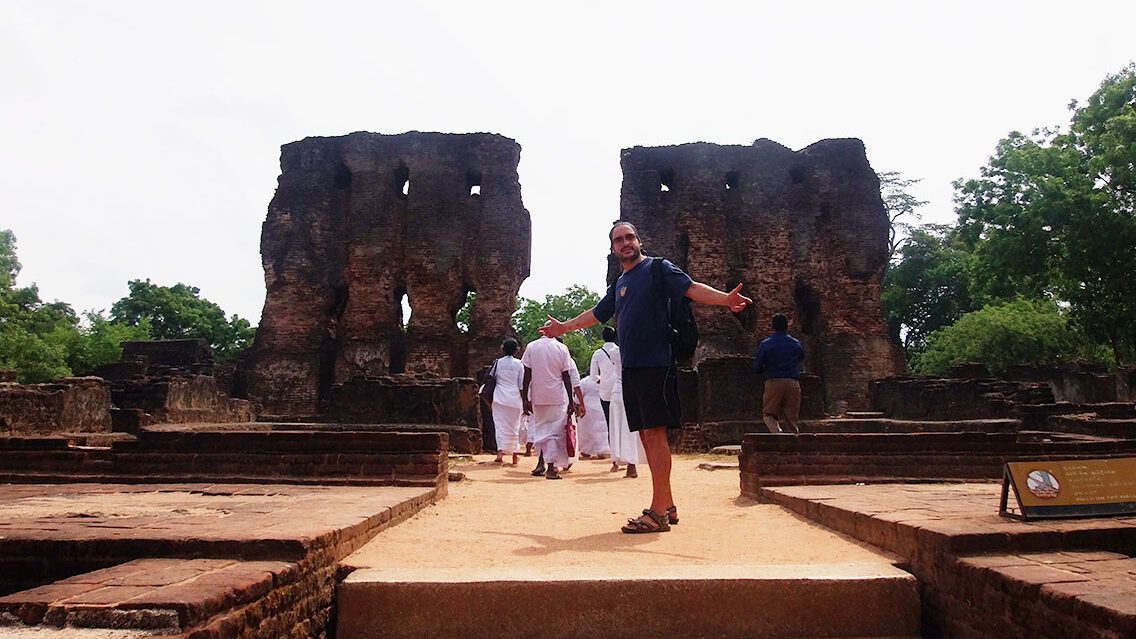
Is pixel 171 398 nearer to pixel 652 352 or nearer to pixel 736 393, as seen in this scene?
pixel 736 393

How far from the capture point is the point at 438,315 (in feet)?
79.0

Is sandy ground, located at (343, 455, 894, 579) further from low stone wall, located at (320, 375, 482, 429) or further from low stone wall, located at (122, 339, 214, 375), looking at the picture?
low stone wall, located at (122, 339, 214, 375)

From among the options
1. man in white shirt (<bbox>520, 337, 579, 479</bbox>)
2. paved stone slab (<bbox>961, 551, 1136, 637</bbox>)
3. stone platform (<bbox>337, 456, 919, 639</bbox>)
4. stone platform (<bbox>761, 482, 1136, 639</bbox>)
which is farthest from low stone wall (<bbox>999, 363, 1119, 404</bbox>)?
stone platform (<bbox>337, 456, 919, 639</bbox>)

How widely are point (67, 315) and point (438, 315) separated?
36.5 meters

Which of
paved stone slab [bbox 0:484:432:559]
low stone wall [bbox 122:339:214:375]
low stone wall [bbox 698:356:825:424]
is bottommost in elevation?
paved stone slab [bbox 0:484:432:559]

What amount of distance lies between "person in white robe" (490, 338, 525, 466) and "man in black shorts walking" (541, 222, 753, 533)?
4973mm

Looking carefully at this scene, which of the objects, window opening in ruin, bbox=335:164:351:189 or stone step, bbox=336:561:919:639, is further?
window opening in ruin, bbox=335:164:351:189

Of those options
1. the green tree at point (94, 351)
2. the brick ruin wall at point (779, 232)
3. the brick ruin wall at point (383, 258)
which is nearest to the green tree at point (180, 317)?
the green tree at point (94, 351)

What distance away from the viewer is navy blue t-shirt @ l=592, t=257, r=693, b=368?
4.44 m

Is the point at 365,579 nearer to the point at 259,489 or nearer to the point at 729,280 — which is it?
the point at 259,489

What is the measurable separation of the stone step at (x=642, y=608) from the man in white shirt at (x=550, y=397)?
530 centimetres

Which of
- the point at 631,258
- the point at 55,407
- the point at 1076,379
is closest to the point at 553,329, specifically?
the point at 631,258

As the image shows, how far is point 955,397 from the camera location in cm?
1304

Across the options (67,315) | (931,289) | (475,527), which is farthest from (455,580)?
(67,315)
